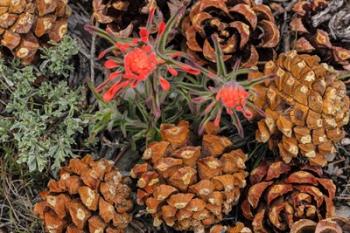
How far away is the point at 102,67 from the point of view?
2.26 meters

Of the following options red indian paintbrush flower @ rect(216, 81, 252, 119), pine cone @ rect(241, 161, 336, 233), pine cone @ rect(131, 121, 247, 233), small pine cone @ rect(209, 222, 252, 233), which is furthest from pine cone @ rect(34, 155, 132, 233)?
red indian paintbrush flower @ rect(216, 81, 252, 119)

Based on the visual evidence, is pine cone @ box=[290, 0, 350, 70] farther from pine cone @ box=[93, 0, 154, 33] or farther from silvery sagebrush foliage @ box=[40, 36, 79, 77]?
silvery sagebrush foliage @ box=[40, 36, 79, 77]

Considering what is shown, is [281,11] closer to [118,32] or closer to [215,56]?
[215,56]

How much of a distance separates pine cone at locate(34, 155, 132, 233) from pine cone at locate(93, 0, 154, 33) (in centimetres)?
46

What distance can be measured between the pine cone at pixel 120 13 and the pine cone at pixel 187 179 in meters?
0.39

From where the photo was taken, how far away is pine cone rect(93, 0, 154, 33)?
83.0 inches

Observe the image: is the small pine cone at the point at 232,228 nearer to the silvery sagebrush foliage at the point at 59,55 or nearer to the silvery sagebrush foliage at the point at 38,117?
the silvery sagebrush foliage at the point at 38,117

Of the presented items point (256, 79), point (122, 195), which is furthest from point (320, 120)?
point (122, 195)

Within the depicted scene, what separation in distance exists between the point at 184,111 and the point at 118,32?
0.34 metres

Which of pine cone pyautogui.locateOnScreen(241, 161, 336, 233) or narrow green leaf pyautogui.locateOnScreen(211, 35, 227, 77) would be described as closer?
narrow green leaf pyautogui.locateOnScreen(211, 35, 227, 77)

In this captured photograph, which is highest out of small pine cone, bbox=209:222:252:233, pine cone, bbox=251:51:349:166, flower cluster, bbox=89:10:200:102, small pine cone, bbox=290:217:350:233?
flower cluster, bbox=89:10:200:102

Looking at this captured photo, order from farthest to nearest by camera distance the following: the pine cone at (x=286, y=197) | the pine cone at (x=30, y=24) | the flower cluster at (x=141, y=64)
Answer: the pine cone at (x=30, y=24), the pine cone at (x=286, y=197), the flower cluster at (x=141, y=64)

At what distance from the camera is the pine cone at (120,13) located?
83.0 inches

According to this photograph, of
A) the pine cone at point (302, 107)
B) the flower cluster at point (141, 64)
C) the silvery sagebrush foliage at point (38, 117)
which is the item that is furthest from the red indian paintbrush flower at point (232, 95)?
the silvery sagebrush foliage at point (38, 117)
